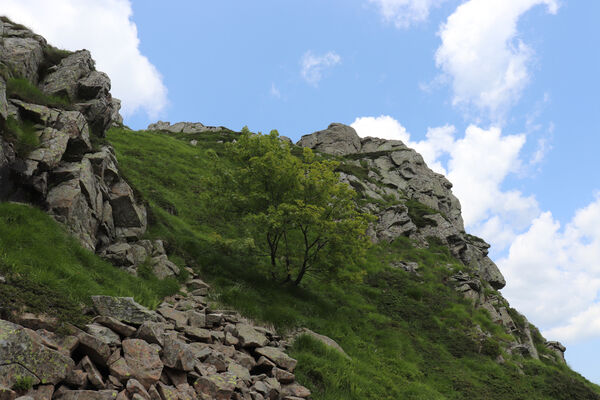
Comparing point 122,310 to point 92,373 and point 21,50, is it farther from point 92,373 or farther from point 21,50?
point 21,50

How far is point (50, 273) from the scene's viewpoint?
11.1m

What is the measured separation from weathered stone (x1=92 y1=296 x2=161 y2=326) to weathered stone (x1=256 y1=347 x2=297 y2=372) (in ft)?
13.4

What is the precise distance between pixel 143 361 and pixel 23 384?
2.33 metres

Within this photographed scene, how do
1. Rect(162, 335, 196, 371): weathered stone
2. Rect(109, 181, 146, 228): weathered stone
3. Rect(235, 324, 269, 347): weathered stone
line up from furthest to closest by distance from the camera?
1. Rect(109, 181, 146, 228): weathered stone
2. Rect(235, 324, 269, 347): weathered stone
3. Rect(162, 335, 196, 371): weathered stone

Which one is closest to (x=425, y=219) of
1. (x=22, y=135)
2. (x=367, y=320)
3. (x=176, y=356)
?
(x=367, y=320)

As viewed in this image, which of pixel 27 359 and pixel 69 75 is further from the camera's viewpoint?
pixel 69 75

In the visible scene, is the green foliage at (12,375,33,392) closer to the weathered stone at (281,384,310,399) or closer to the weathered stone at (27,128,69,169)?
the weathered stone at (281,384,310,399)

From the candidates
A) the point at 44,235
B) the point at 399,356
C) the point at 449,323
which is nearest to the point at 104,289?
the point at 44,235

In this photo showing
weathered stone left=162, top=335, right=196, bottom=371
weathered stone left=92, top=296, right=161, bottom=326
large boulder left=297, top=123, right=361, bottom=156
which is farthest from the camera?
large boulder left=297, top=123, right=361, bottom=156

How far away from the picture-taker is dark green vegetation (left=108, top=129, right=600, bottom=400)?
15836 mm

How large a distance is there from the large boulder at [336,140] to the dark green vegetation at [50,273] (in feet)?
259

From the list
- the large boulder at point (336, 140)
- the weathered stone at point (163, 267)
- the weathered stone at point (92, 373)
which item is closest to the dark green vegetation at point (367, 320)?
the weathered stone at point (163, 267)

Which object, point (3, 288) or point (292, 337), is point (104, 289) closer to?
point (3, 288)

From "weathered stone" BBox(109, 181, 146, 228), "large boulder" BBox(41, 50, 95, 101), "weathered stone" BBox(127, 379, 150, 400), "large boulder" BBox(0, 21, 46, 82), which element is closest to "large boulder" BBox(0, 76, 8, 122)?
→ "large boulder" BBox(0, 21, 46, 82)
